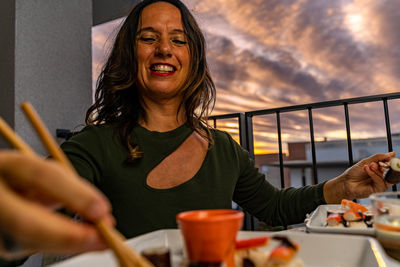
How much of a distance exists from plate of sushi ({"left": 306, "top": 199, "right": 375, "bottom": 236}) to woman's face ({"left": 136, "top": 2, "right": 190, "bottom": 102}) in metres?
0.75

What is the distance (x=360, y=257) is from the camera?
60cm

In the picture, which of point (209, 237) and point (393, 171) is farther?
point (393, 171)

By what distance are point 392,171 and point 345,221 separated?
0.30 metres

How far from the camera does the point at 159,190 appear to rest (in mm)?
1123

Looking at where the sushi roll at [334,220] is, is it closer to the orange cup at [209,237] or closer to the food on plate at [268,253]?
the food on plate at [268,253]

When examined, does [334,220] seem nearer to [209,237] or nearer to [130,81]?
[209,237]

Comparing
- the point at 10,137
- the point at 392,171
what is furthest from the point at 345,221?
the point at 10,137

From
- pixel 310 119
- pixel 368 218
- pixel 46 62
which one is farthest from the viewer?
pixel 46 62

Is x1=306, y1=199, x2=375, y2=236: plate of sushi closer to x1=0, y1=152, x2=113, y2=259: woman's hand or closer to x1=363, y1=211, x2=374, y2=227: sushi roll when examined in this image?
x1=363, y1=211, x2=374, y2=227: sushi roll

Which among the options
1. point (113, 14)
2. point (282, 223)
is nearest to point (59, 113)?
point (113, 14)

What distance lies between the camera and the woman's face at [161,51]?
1270mm

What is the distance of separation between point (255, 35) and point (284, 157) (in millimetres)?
4697

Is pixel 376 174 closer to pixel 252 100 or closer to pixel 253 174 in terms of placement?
pixel 253 174

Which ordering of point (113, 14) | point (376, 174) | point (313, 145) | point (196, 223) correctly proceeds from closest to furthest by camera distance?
point (196, 223) → point (376, 174) → point (313, 145) → point (113, 14)
